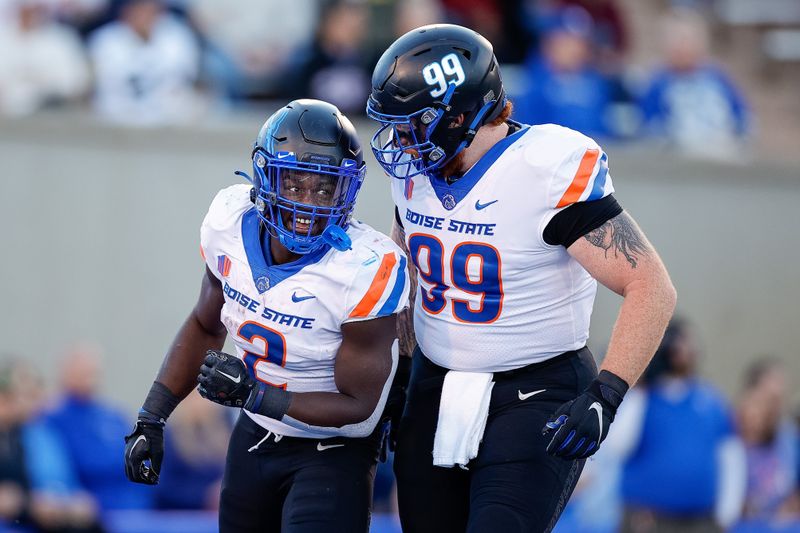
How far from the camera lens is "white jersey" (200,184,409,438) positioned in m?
3.82

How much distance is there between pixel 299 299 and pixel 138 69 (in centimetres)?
515

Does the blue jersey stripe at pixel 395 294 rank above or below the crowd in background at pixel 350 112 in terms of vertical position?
above

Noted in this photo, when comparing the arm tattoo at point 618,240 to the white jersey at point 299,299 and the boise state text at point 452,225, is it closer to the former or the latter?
the boise state text at point 452,225

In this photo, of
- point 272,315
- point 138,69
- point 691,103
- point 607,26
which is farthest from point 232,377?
point 607,26

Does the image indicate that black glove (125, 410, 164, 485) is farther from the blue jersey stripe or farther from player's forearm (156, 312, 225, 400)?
the blue jersey stripe

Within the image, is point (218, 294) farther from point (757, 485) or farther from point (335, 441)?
point (757, 485)

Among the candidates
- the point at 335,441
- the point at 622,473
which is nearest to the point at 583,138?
the point at 335,441

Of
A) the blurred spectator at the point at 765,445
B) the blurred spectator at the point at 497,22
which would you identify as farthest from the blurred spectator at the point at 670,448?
the blurred spectator at the point at 497,22

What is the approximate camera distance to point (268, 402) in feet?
12.4

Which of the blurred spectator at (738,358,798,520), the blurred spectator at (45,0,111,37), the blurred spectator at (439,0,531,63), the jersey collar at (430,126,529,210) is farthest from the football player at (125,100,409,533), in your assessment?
the blurred spectator at (439,0,531,63)

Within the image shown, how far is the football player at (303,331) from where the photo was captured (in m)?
3.81

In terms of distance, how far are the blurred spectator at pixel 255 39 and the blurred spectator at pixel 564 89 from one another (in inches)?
63.1

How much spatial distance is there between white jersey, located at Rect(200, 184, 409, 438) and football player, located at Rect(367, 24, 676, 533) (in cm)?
20

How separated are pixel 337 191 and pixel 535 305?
677mm
